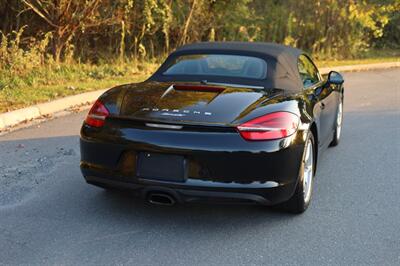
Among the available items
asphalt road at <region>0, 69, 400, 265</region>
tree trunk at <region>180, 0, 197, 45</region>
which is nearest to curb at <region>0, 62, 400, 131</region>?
asphalt road at <region>0, 69, 400, 265</region>

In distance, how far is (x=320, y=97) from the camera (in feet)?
17.4

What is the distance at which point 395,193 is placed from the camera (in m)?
4.98

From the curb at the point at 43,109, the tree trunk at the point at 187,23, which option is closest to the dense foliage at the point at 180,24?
the tree trunk at the point at 187,23

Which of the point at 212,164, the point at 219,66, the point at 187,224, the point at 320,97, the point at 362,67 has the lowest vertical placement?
the point at 362,67

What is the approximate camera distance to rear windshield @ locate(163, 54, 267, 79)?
195 inches

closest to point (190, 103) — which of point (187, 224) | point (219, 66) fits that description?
point (187, 224)

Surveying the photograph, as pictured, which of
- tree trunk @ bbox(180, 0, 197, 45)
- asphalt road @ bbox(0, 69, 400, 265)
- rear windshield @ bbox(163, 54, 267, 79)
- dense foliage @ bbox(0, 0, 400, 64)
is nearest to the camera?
asphalt road @ bbox(0, 69, 400, 265)

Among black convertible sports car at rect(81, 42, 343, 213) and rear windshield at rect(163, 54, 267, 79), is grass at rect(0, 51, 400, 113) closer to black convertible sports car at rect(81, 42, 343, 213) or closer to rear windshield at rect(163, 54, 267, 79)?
rear windshield at rect(163, 54, 267, 79)

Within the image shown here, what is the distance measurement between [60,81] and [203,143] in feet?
25.8

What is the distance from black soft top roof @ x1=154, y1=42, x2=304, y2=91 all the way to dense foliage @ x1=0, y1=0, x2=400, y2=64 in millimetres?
6833

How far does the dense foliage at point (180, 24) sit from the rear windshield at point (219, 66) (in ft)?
22.7

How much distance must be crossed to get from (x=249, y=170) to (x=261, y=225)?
60 cm

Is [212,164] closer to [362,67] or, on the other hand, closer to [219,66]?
[219,66]

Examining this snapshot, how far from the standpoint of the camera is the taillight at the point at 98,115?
4125 mm
